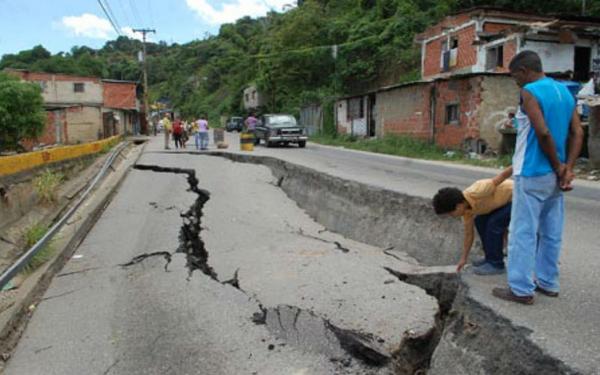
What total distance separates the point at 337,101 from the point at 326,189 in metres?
26.2

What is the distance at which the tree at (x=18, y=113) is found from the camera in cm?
3884

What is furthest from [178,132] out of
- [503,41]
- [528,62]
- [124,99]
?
[124,99]

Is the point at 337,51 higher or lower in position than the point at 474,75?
higher

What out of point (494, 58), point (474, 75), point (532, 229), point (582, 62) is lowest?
point (532, 229)

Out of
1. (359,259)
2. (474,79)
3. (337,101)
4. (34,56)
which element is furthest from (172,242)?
(34,56)

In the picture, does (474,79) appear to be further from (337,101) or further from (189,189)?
(337,101)

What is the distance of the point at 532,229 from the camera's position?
11.4 ft

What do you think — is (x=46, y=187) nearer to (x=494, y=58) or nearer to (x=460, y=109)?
(x=460, y=109)

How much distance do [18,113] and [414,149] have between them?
30687 mm

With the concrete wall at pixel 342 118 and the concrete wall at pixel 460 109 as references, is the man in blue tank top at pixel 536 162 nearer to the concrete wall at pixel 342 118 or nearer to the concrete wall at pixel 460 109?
the concrete wall at pixel 460 109

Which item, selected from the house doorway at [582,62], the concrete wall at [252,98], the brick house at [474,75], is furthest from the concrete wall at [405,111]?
the concrete wall at [252,98]

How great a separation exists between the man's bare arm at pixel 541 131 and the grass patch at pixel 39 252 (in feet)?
17.8

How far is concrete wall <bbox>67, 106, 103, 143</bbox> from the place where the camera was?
40.7 meters

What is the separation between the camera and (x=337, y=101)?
36781mm
